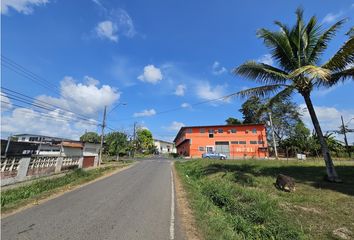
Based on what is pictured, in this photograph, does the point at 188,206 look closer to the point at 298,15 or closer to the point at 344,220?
the point at 344,220

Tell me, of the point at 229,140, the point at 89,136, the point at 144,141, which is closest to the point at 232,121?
the point at 229,140

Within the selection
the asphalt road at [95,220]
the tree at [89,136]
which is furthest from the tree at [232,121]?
the asphalt road at [95,220]

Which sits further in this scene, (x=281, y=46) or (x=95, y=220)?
(x=281, y=46)

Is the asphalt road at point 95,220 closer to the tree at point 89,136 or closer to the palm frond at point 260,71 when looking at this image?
the palm frond at point 260,71

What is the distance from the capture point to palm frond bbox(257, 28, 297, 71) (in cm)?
1152

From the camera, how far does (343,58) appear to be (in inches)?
375

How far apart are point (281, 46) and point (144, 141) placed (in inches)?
2643

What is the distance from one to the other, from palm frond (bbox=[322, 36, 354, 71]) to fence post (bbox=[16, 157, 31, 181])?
17943 mm

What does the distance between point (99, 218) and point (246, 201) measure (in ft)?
17.9

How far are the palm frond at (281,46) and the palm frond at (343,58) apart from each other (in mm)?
1885

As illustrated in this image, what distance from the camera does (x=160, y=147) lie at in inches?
3866

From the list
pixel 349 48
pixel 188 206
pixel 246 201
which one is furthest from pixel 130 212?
pixel 349 48

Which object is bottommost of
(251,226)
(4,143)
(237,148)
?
(251,226)

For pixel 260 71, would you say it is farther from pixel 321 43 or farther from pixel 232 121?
pixel 232 121
